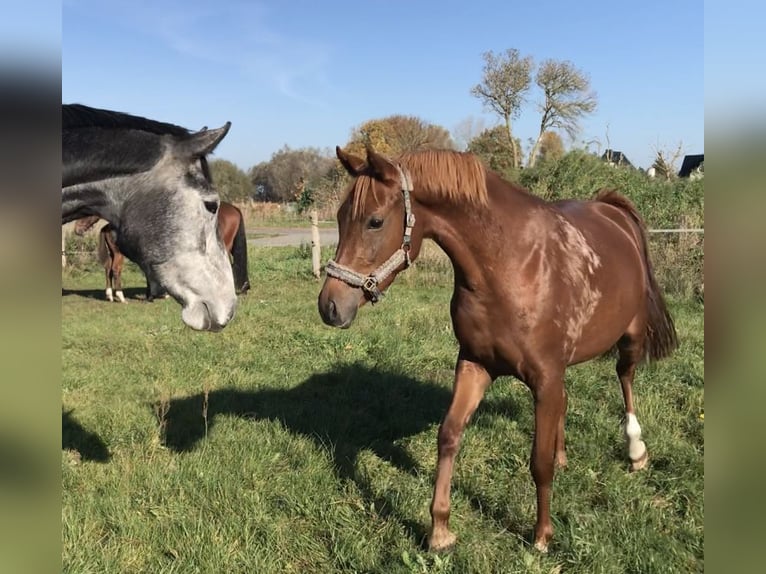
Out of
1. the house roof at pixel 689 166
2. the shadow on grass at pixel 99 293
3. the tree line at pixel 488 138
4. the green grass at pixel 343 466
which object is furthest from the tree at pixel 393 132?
the green grass at pixel 343 466

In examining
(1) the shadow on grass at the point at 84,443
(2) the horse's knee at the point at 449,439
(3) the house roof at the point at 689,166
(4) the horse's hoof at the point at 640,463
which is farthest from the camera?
(3) the house roof at the point at 689,166

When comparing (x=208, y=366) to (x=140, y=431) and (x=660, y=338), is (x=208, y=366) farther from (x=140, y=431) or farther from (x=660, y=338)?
(x=660, y=338)

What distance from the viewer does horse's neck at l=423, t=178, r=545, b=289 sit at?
271 cm

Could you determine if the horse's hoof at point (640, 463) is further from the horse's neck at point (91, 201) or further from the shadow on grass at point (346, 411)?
the horse's neck at point (91, 201)

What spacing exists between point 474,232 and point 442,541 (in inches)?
61.9

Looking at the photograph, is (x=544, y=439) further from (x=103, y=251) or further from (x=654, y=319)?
(x=103, y=251)

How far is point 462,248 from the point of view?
274 cm

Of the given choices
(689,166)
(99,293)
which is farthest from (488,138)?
(99,293)

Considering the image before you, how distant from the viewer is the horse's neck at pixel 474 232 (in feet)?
8.87

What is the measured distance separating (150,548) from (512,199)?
2568 millimetres

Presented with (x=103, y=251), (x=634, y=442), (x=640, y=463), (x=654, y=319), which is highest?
(x=103, y=251)

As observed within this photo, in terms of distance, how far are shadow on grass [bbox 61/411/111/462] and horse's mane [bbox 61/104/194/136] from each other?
7.20ft

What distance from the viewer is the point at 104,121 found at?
2.36m

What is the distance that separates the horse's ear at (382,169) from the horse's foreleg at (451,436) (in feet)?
3.66
